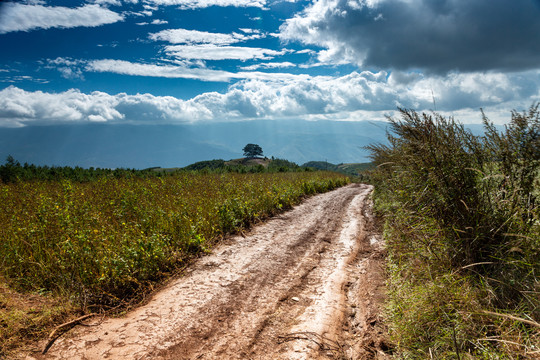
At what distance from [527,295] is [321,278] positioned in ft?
9.28

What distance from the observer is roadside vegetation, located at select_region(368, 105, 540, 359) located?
8.18 feet

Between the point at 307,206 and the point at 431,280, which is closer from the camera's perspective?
the point at 431,280

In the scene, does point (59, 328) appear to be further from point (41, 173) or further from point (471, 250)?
point (41, 173)

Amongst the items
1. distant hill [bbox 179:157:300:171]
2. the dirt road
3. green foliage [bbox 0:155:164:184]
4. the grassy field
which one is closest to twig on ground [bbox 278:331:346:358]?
the dirt road

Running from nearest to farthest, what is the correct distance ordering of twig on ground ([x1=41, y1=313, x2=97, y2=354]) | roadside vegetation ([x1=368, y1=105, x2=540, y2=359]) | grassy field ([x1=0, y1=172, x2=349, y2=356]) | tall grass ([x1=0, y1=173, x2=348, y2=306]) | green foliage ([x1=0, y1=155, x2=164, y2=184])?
roadside vegetation ([x1=368, y1=105, x2=540, y2=359]) < twig on ground ([x1=41, y1=313, x2=97, y2=354]) < grassy field ([x1=0, y1=172, x2=349, y2=356]) < tall grass ([x1=0, y1=173, x2=348, y2=306]) < green foliage ([x1=0, y1=155, x2=164, y2=184])

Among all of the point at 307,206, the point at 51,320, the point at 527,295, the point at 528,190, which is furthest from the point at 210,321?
the point at 307,206

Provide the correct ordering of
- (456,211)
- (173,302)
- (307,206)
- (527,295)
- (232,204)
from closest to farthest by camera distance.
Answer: (527,295) < (456,211) < (173,302) < (232,204) < (307,206)

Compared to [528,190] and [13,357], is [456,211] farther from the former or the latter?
[13,357]

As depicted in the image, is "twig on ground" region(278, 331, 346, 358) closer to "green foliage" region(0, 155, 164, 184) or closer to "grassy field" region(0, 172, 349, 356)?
"grassy field" region(0, 172, 349, 356)

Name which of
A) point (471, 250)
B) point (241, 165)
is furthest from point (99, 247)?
point (241, 165)

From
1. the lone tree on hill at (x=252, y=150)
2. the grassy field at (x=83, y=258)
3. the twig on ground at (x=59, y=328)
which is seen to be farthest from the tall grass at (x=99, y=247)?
the lone tree on hill at (x=252, y=150)

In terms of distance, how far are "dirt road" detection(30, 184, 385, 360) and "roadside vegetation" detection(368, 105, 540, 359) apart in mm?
582

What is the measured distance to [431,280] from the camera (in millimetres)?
3426

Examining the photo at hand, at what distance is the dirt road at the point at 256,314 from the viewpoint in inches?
116
